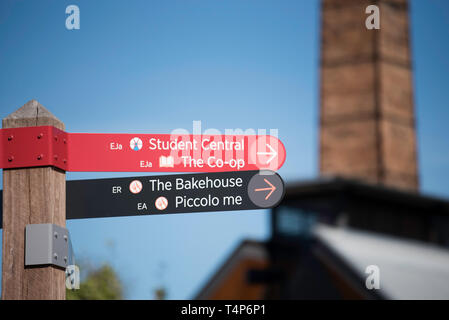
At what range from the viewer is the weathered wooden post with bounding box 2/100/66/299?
3195 mm

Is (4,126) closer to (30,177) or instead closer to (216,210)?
(30,177)

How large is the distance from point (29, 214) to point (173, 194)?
0.70 metres

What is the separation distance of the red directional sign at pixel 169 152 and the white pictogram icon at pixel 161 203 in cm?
17

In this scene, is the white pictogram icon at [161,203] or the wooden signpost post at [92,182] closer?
the wooden signpost post at [92,182]

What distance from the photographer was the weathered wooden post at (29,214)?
10.5ft

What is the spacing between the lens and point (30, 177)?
10.9ft

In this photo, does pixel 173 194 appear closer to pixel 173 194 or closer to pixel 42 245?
pixel 173 194

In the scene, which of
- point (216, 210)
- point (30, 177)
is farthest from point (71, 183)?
point (216, 210)

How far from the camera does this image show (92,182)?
349 cm

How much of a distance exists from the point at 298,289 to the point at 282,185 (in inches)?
458

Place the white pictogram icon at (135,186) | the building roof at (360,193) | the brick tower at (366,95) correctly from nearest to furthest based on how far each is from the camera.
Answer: the white pictogram icon at (135,186) → the building roof at (360,193) → the brick tower at (366,95)

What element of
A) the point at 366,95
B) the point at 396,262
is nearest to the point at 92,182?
the point at 396,262

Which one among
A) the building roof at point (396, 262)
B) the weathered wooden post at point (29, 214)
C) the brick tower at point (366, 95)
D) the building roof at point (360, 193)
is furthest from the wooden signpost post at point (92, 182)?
the brick tower at point (366, 95)

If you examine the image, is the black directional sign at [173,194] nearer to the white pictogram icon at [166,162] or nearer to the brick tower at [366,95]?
the white pictogram icon at [166,162]
